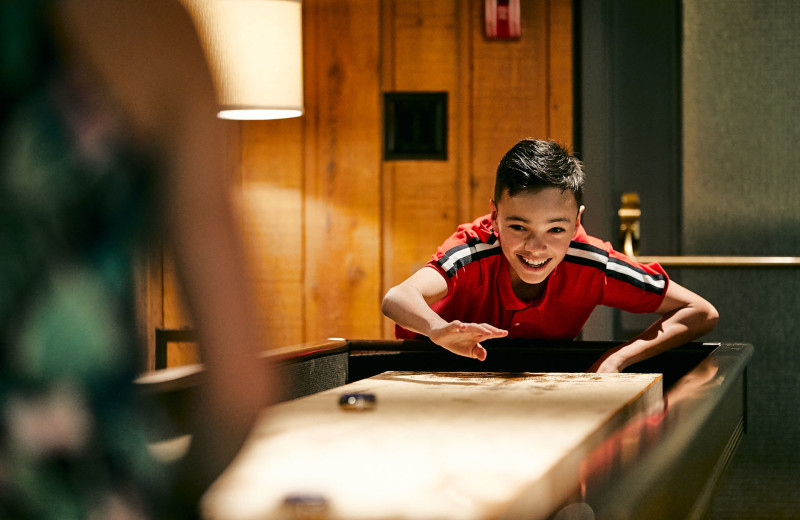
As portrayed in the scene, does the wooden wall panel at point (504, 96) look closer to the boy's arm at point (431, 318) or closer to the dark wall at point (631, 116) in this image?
the dark wall at point (631, 116)

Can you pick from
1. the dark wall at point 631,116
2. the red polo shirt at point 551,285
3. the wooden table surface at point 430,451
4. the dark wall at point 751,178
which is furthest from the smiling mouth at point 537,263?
the dark wall at point 751,178

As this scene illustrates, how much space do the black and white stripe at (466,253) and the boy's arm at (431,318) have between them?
3 centimetres

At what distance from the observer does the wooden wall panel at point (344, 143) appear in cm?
319

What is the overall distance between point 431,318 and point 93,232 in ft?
4.24

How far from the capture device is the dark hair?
190 cm

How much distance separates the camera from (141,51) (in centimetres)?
49

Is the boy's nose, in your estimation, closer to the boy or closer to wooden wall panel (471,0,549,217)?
the boy

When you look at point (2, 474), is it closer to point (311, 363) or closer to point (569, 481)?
point (569, 481)

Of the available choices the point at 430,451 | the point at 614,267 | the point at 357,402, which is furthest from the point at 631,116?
the point at 430,451

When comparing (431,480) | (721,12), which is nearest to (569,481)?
(431,480)

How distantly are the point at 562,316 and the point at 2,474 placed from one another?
1.72 m

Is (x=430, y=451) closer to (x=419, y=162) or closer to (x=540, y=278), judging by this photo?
(x=540, y=278)

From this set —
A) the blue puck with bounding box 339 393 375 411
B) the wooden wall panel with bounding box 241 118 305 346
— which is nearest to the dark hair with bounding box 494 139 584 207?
the blue puck with bounding box 339 393 375 411

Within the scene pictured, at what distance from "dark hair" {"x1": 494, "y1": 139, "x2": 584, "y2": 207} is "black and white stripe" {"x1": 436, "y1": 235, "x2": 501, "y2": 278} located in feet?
0.37
